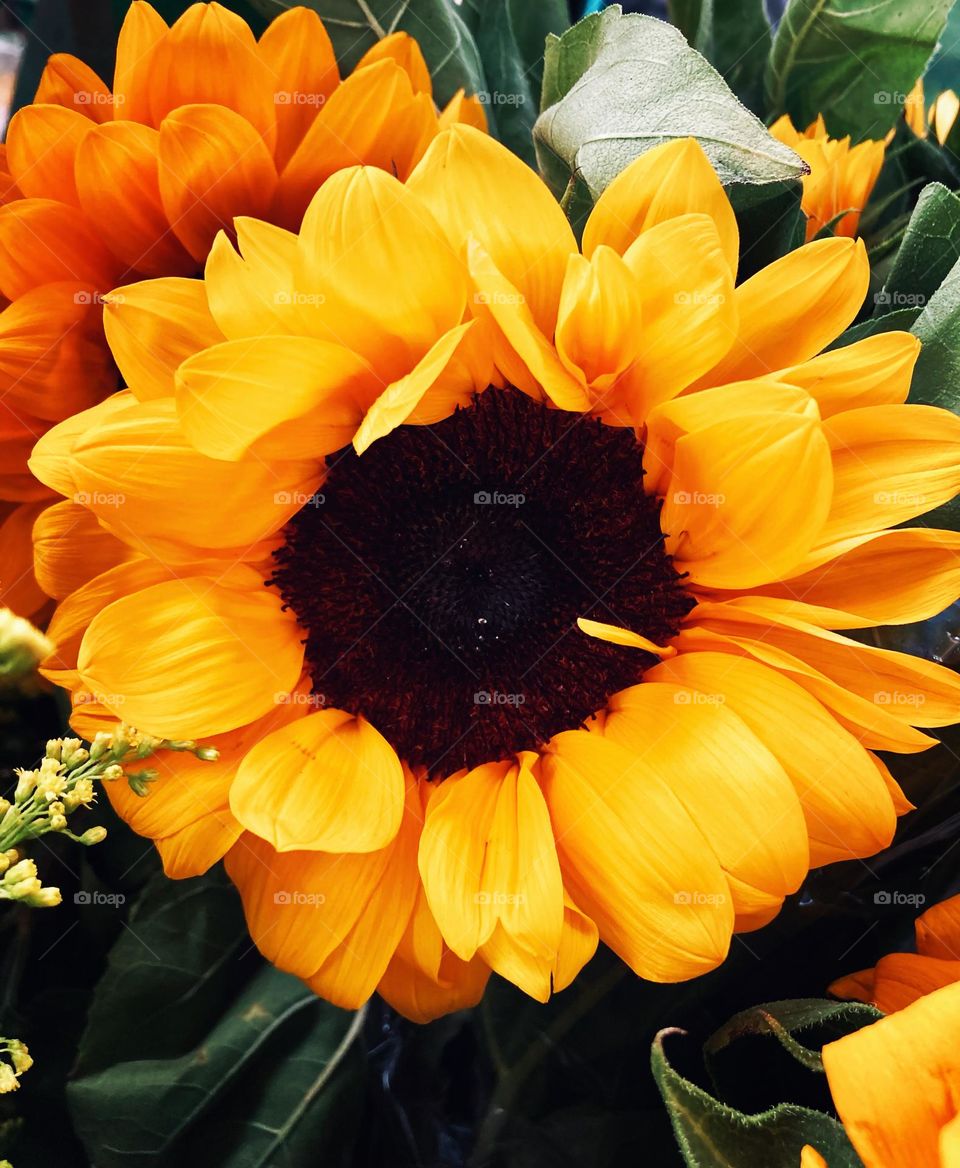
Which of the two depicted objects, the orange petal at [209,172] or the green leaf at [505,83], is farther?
the green leaf at [505,83]

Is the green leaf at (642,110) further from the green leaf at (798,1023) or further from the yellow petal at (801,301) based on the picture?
the green leaf at (798,1023)

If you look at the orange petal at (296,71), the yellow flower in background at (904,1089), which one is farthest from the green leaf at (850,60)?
the yellow flower in background at (904,1089)

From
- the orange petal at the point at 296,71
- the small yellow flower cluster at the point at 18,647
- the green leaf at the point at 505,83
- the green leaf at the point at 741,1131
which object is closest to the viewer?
the small yellow flower cluster at the point at 18,647

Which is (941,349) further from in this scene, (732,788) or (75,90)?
(75,90)

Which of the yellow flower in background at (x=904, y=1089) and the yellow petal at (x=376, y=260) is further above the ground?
the yellow petal at (x=376, y=260)

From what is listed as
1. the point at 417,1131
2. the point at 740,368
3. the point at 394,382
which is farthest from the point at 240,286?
the point at 417,1131

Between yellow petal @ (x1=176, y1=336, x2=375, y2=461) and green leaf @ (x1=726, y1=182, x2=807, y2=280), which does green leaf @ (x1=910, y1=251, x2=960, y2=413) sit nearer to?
green leaf @ (x1=726, y1=182, x2=807, y2=280)

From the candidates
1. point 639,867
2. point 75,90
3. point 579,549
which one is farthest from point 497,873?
point 75,90
